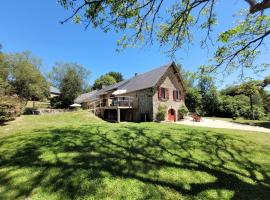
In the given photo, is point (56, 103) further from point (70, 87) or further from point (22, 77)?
point (22, 77)

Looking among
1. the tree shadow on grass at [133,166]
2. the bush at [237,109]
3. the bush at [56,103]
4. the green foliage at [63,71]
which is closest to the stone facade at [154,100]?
the tree shadow on grass at [133,166]

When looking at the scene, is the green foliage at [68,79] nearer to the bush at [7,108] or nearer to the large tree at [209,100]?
the bush at [7,108]

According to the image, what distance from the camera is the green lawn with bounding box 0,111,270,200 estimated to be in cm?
364

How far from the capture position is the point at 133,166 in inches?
191

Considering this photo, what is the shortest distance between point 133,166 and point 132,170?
0.84 ft

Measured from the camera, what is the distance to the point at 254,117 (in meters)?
29.0

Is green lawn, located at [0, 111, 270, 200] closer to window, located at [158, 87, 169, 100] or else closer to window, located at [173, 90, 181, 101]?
window, located at [158, 87, 169, 100]

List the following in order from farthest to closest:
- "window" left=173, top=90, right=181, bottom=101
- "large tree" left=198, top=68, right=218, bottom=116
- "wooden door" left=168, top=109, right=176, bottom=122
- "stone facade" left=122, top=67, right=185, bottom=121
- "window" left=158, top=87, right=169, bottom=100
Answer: "large tree" left=198, top=68, right=218, bottom=116 → "window" left=173, top=90, right=181, bottom=101 → "wooden door" left=168, top=109, right=176, bottom=122 → "window" left=158, top=87, right=169, bottom=100 → "stone facade" left=122, top=67, right=185, bottom=121

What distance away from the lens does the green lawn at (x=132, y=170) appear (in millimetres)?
3637

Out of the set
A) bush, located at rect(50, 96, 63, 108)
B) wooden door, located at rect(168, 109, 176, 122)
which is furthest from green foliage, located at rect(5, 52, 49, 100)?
wooden door, located at rect(168, 109, 176, 122)

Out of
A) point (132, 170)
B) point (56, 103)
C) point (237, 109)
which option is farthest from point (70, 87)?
point (132, 170)

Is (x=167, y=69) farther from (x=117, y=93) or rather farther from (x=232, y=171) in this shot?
(x=232, y=171)

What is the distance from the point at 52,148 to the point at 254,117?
32.9m

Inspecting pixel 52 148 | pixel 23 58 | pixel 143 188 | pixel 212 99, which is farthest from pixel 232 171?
pixel 23 58
